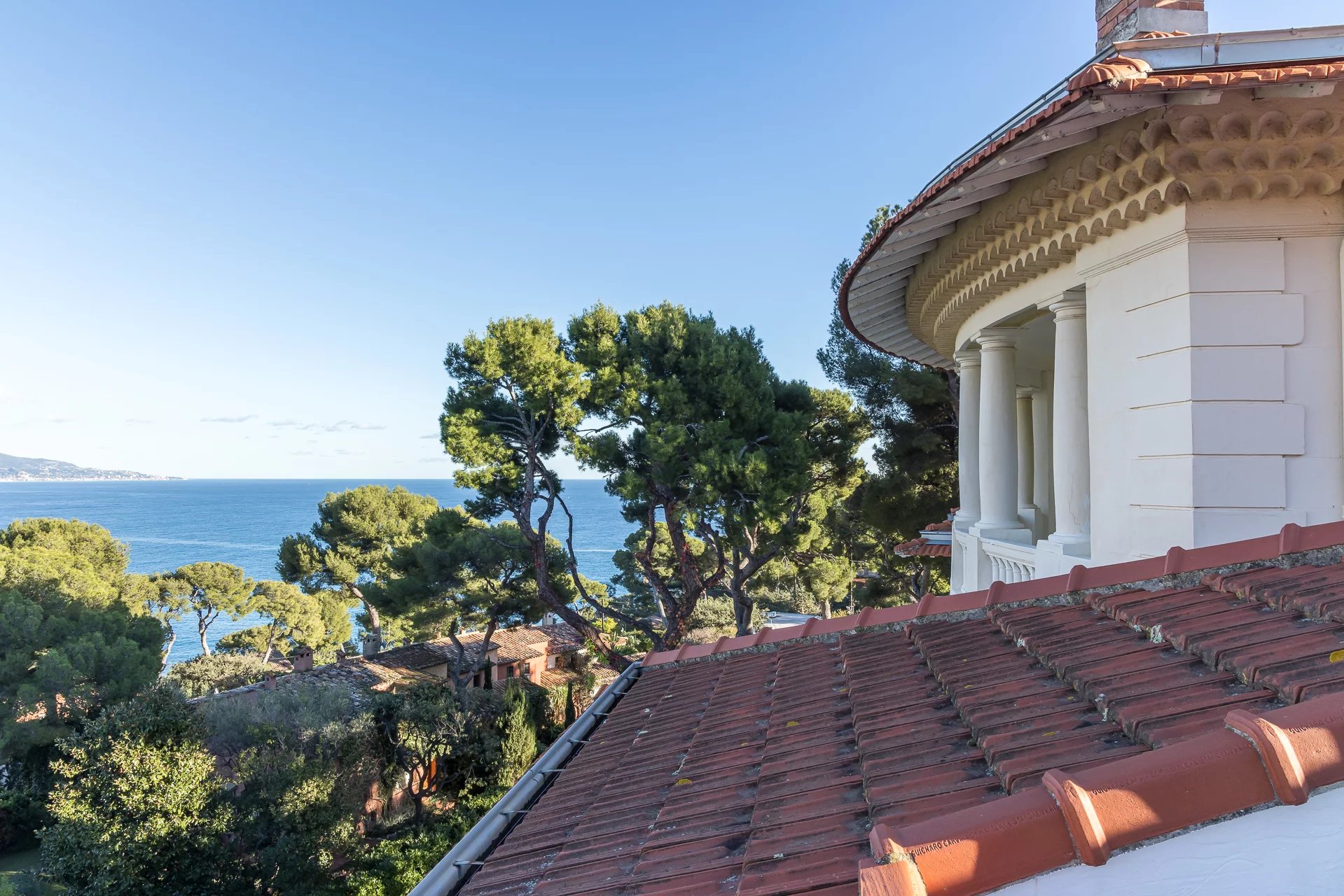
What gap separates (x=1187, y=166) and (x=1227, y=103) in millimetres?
317

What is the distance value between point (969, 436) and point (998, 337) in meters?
1.99

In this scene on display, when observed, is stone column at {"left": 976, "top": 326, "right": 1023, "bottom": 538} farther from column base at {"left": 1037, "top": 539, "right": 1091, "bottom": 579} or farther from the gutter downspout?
the gutter downspout

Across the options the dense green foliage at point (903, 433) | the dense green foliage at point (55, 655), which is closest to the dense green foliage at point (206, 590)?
the dense green foliage at point (55, 655)

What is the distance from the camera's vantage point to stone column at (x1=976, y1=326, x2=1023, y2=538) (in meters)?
6.34

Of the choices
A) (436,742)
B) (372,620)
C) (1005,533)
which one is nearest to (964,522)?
(1005,533)

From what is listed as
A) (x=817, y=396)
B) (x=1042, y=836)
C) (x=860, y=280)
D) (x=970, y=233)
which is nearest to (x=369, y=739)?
(x=817, y=396)

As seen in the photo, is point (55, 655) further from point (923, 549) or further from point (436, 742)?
point (923, 549)

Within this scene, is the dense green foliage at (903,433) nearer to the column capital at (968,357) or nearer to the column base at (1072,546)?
the column capital at (968,357)

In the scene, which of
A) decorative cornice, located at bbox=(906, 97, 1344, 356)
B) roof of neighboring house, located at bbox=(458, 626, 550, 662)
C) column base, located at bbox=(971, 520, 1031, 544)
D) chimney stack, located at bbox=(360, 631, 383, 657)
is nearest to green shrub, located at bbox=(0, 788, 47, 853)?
roof of neighboring house, located at bbox=(458, 626, 550, 662)

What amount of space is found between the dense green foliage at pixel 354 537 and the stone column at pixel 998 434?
3108cm

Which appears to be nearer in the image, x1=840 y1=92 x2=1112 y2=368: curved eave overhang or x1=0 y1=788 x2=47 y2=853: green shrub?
x1=840 y1=92 x2=1112 y2=368: curved eave overhang

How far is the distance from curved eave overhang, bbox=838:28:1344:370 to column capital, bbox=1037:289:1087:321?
0.92m

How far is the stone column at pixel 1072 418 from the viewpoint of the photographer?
501cm

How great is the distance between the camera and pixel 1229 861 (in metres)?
1.29
